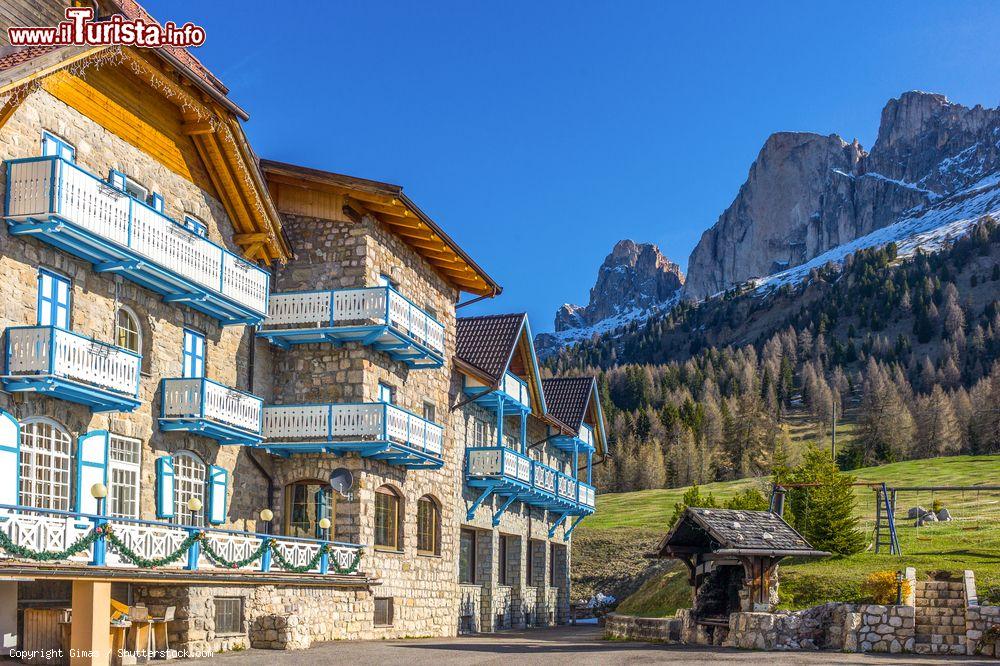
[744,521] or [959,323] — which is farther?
[959,323]

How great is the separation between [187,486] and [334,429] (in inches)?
177

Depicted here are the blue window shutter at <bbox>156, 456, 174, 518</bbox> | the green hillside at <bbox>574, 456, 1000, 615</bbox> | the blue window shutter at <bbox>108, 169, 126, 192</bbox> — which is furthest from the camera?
the green hillside at <bbox>574, 456, 1000, 615</bbox>

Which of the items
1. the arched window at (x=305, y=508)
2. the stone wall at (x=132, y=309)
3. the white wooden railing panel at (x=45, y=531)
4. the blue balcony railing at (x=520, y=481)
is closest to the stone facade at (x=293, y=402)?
the stone wall at (x=132, y=309)

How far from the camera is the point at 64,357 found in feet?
67.7

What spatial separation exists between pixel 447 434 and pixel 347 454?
711 centimetres

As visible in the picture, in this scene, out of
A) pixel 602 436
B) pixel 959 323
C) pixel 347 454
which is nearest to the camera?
pixel 347 454

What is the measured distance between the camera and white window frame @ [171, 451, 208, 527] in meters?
25.9

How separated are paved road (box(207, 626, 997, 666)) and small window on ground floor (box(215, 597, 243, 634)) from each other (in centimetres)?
102

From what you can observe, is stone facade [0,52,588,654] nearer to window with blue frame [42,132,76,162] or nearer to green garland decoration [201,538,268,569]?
window with blue frame [42,132,76,162]

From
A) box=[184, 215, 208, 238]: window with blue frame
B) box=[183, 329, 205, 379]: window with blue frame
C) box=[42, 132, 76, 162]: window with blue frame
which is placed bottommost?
Result: box=[183, 329, 205, 379]: window with blue frame

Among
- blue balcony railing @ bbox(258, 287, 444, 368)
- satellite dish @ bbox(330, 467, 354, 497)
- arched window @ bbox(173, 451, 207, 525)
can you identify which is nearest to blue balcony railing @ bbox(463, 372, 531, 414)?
blue balcony railing @ bbox(258, 287, 444, 368)

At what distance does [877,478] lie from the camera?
84.9 meters

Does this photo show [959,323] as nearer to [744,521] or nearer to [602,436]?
[602,436]

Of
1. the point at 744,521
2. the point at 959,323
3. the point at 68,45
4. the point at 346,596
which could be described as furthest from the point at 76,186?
the point at 959,323
